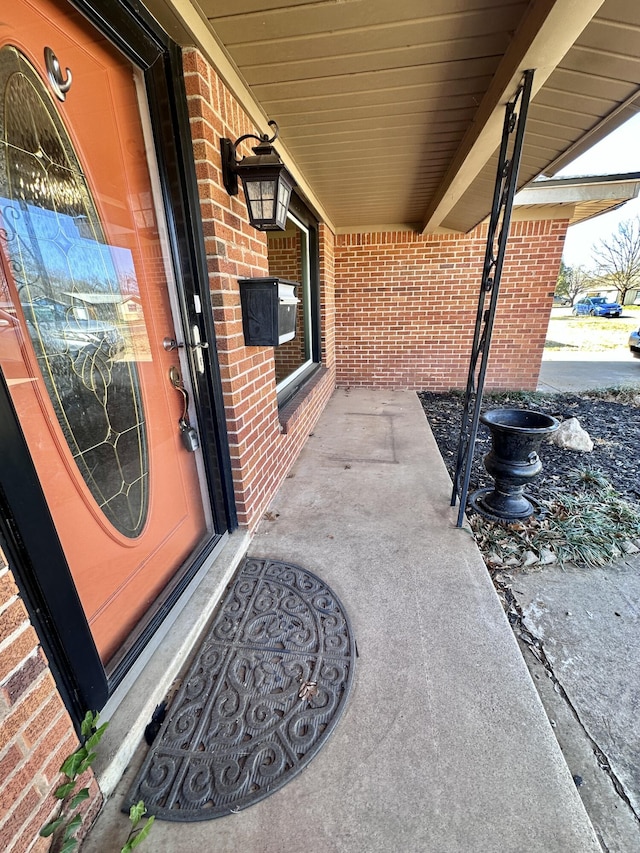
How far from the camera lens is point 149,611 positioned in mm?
1459

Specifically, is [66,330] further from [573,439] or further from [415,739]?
[573,439]

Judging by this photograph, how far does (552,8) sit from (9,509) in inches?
82.6

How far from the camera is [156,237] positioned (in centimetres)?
148

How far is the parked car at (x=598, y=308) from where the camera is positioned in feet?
69.8

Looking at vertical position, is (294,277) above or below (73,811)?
above

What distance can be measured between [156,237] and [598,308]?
93.0 feet

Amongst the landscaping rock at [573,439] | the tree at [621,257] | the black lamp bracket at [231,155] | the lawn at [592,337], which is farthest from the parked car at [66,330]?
the tree at [621,257]

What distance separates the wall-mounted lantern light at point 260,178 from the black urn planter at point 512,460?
1.76m

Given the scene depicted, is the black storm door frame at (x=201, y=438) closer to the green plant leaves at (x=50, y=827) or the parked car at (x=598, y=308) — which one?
the green plant leaves at (x=50, y=827)

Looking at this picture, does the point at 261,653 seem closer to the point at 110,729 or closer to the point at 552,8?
the point at 110,729

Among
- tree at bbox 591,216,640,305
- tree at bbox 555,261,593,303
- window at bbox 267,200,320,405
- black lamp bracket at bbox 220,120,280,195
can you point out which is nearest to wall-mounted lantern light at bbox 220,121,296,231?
black lamp bracket at bbox 220,120,280,195

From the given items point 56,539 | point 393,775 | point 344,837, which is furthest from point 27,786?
point 393,775

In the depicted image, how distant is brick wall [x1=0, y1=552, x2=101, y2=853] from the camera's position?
29.4 inches

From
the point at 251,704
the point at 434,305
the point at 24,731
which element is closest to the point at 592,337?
the point at 434,305
